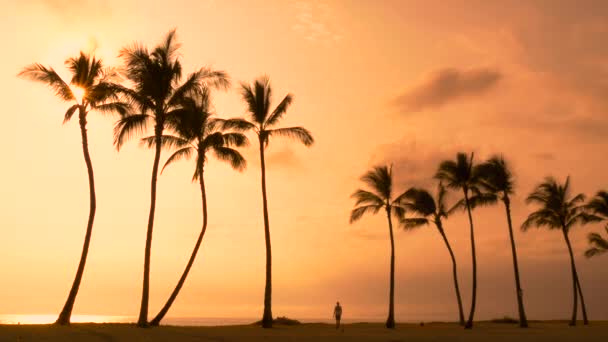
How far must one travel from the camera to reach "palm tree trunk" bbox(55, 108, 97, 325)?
89.2 feet

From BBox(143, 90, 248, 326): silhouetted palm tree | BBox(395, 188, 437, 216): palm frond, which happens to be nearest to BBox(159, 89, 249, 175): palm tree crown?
BBox(143, 90, 248, 326): silhouetted palm tree

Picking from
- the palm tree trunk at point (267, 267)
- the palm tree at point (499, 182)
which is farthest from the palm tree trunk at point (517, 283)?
the palm tree trunk at point (267, 267)

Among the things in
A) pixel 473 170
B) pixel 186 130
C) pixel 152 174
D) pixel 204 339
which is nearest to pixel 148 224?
pixel 152 174

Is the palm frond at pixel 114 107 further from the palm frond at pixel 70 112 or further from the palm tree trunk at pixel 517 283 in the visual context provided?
the palm tree trunk at pixel 517 283

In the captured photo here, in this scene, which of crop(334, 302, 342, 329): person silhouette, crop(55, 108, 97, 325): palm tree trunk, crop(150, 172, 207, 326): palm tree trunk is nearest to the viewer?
crop(55, 108, 97, 325): palm tree trunk

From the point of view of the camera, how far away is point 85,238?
28.7 m

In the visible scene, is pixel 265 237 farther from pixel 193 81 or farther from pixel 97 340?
pixel 97 340

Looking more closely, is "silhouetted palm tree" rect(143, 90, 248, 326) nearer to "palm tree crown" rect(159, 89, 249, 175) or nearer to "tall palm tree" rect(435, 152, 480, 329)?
"palm tree crown" rect(159, 89, 249, 175)

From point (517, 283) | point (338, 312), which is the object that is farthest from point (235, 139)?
point (517, 283)

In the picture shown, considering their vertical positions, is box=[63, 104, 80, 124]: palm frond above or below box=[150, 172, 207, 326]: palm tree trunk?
above

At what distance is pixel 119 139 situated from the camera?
30.4 m

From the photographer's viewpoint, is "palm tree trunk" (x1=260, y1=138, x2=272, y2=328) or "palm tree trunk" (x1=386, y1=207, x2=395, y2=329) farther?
"palm tree trunk" (x1=386, y1=207, x2=395, y2=329)

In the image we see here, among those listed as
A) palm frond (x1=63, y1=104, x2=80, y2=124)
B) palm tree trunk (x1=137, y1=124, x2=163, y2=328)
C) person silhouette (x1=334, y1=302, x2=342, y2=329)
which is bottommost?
person silhouette (x1=334, y1=302, x2=342, y2=329)

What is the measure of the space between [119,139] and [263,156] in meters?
9.65
